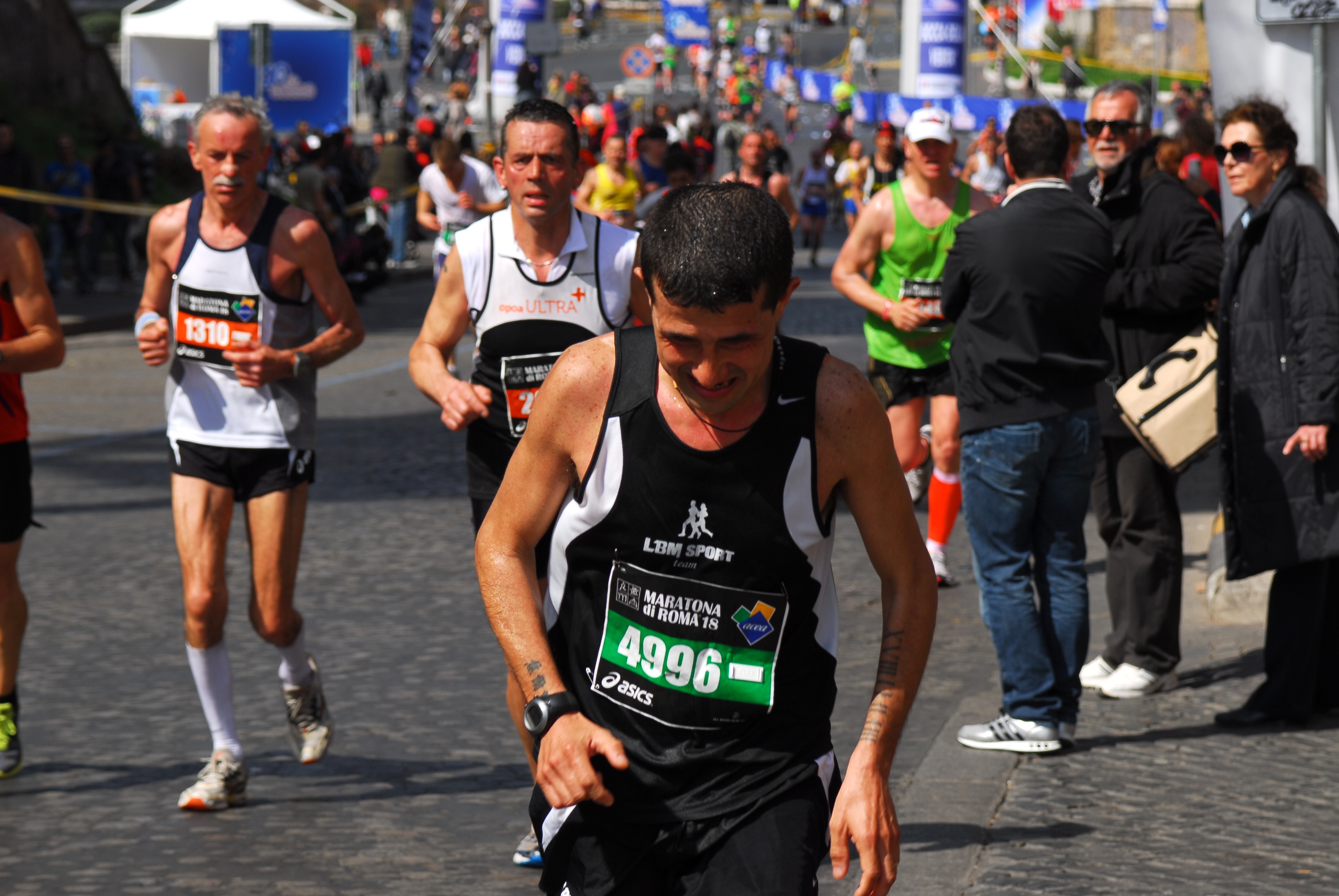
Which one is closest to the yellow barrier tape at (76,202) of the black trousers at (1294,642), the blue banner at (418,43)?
the black trousers at (1294,642)

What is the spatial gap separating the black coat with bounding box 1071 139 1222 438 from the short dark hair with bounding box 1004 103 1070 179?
0.63 metres

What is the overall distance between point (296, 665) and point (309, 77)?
33.3 metres

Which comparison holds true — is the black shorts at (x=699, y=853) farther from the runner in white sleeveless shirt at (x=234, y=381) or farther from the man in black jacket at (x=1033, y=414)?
the man in black jacket at (x=1033, y=414)

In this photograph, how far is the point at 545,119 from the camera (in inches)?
182

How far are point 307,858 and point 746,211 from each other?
2717 mm

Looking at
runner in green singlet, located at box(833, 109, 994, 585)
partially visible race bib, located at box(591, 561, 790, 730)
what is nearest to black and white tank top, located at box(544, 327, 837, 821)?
partially visible race bib, located at box(591, 561, 790, 730)

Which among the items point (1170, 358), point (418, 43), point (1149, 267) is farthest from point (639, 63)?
point (1170, 358)

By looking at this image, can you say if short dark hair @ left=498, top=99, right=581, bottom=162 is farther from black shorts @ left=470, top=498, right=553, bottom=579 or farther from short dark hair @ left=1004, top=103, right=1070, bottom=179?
short dark hair @ left=1004, top=103, right=1070, bottom=179

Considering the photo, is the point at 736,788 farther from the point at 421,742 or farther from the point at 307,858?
the point at 421,742

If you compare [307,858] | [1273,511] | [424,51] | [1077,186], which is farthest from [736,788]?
[424,51]

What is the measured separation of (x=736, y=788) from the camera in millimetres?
2732

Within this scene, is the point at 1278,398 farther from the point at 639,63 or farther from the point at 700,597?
the point at 639,63

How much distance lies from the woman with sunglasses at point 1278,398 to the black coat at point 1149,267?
0.27 meters

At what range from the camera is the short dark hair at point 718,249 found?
2.46 m
